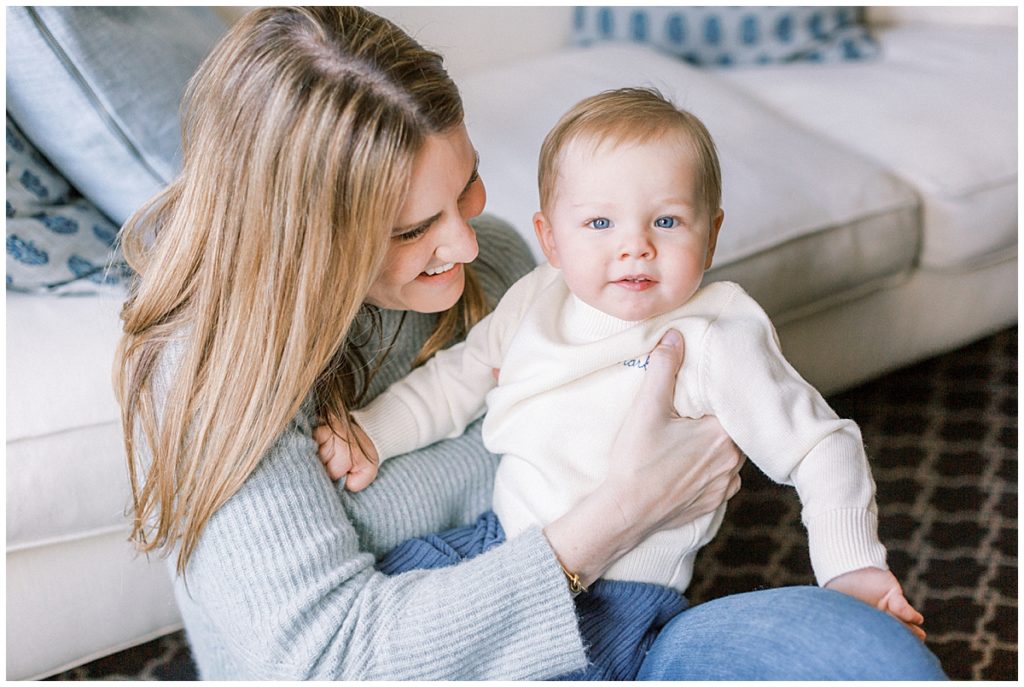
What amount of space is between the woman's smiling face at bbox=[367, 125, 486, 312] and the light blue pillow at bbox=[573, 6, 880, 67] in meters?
1.45

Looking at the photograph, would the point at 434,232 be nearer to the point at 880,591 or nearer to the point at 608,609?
the point at 608,609

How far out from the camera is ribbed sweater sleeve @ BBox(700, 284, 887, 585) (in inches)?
37.4

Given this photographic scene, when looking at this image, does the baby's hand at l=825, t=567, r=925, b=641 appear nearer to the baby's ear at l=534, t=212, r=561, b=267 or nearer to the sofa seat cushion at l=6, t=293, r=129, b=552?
the baby's ear at l=534, t=212, r=561, b=267

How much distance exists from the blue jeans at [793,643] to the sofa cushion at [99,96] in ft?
3.09

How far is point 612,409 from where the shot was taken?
108 cm

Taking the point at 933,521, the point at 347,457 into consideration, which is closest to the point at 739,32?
the point at 933,521

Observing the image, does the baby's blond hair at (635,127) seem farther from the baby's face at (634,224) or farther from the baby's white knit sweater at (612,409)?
the baby's white knit sweater at (612,409)

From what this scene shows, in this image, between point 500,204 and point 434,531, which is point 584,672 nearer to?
point 434,531

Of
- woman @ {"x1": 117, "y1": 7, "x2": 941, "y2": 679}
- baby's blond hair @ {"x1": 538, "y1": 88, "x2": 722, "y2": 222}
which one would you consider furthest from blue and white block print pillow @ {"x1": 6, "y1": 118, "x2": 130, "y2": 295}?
baby's blond hair @ {"x1": 538, "y1": 88, "x2": 722, "y2": 222}

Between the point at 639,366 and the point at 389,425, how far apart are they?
30 centimetres

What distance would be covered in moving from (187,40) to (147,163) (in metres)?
0.23

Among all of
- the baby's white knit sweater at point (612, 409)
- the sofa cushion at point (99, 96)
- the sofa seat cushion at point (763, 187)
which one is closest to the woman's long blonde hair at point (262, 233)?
the baby's white knit sweater at point (612, 409)

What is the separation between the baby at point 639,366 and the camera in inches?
38.7

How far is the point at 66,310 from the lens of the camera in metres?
1.37
